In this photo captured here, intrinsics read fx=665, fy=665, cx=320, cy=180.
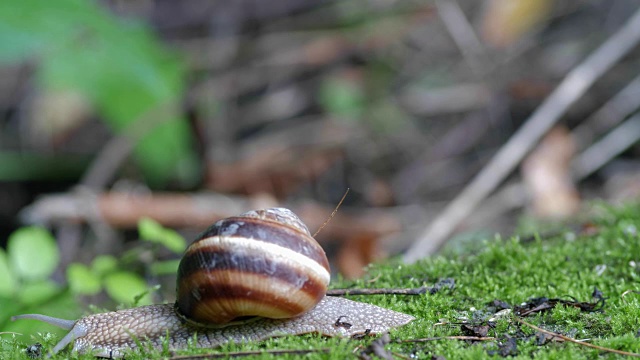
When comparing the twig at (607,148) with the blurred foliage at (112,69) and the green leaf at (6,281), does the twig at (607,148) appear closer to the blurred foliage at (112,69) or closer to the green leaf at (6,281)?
the blurred foliage at (112,69)

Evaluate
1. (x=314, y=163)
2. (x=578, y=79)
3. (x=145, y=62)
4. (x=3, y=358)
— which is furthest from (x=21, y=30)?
(x=578, y=79)

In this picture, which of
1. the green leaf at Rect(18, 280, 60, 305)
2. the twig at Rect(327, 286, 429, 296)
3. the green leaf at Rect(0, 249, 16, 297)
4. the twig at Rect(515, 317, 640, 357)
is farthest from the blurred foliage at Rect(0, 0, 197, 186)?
the twig at Rect(515, 317, 640, 357)

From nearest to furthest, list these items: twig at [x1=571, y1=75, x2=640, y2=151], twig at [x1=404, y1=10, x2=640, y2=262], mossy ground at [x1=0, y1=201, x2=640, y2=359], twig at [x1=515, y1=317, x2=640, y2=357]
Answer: twig at [x1=515, y1=317, x2=640, y2=357] < mossy ground at [x1=0, y1=201, x2=640, y2=359] < twig at [x1=404, y1=10, x2=640, y2=262] < twig at [x1=571, y1=75, x2=640, y2=151]

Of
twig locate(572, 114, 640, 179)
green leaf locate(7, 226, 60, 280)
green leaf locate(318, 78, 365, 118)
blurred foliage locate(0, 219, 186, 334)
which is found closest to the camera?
blurred foliage locate(0, 219, 186, 334)

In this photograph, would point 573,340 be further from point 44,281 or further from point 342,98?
point 342,98

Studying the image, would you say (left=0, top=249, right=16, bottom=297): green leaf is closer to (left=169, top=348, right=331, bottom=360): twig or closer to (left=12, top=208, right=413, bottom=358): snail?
(left=12, top=208, right=413, bottom=358): snail

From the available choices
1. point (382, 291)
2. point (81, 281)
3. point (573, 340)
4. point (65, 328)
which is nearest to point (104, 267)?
point (81, 281)

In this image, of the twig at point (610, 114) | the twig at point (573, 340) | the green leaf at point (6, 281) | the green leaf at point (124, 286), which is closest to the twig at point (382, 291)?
the twig at point (573, 340)

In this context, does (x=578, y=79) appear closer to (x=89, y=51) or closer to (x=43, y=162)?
(x=89, y=51)

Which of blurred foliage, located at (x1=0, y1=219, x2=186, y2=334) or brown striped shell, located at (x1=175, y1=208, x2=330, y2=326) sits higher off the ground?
blurred foliage, located at (x1=0, y1=219, x2=186, y2=334)
